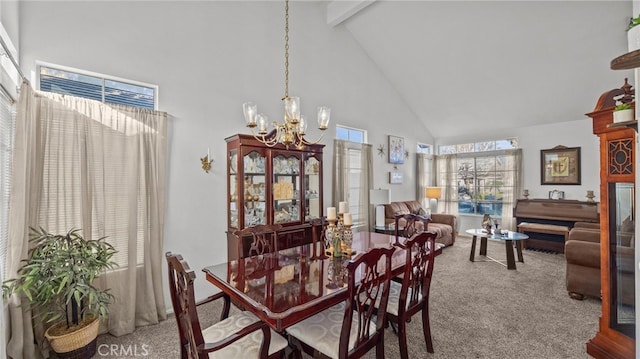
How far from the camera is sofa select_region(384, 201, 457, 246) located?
536 centimetres

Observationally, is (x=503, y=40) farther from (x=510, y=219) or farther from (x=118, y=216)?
(x=118, y=216)

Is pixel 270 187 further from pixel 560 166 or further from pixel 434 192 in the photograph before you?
pixel 560 166

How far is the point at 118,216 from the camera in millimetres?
2613

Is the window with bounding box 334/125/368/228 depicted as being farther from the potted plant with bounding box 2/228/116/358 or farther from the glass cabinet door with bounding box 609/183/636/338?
the potted plant with bounding box 2/228/116/358

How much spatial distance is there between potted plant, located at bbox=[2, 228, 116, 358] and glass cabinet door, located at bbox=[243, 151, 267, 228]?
137 cm

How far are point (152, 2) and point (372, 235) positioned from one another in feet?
11.4

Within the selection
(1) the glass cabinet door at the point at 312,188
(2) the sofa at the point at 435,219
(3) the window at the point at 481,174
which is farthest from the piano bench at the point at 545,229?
(1) the glass cabinet door at the point at 312,188

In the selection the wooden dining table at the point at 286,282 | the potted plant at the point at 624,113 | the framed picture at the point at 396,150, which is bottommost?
the wooden dining table at the point at 286,282

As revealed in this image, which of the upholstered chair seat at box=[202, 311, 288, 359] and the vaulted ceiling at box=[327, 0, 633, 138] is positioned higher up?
the vaulted ceiling at box=[327, 0, 633, 138]

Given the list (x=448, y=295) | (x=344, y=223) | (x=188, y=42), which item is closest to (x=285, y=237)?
(x=344, y=223)

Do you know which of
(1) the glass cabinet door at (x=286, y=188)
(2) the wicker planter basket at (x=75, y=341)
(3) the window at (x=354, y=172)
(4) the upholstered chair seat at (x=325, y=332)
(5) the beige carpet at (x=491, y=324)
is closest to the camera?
(4) the upholstered chair seat at (x=325, y=332)

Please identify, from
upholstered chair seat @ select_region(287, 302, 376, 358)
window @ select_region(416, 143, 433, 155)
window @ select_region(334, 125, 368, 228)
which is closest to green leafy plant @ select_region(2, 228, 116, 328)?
upholstered chair seat @ select_region(287, 302, 376, 358)

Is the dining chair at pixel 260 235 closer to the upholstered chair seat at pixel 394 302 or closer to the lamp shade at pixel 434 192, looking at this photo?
the upholstered chair seat at pixel 394 302

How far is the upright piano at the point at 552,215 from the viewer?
16.1 feet
